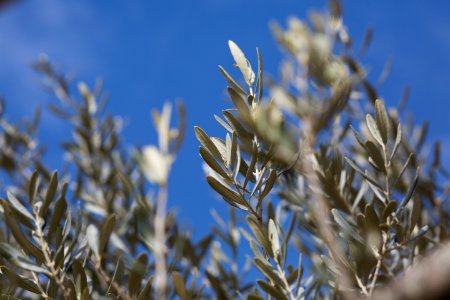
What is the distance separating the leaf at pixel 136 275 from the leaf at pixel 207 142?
19 cm

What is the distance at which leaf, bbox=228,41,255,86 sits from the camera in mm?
975

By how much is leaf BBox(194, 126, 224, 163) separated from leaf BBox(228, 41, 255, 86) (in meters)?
0.13

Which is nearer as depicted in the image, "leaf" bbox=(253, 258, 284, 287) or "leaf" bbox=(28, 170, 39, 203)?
"leaf" bbox=(253, 258, 284, 287)

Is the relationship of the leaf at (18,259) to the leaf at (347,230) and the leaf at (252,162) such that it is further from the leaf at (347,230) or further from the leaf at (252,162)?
the leaf at (347,230)

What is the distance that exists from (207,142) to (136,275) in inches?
9.1

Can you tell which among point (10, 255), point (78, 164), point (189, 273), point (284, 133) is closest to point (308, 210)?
point (189, 273)

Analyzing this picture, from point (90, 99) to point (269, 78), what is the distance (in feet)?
2.59

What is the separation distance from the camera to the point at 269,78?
7.22ft

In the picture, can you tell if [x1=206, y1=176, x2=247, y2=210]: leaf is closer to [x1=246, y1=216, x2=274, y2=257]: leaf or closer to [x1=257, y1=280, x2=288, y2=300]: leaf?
[x1=246, y1=216, x2=274, y2=257]: leaf

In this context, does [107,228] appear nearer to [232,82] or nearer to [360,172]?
[232,82]

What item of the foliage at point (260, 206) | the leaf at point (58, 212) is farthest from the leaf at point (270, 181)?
the leaf at point (58, 212)

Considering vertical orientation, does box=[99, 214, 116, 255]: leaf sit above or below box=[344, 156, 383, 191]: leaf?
below

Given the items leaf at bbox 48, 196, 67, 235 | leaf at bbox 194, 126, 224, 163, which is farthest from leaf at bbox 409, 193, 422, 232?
leaf at bbox 48, 196, 67, 235

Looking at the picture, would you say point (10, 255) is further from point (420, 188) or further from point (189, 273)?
point (420, 188)
